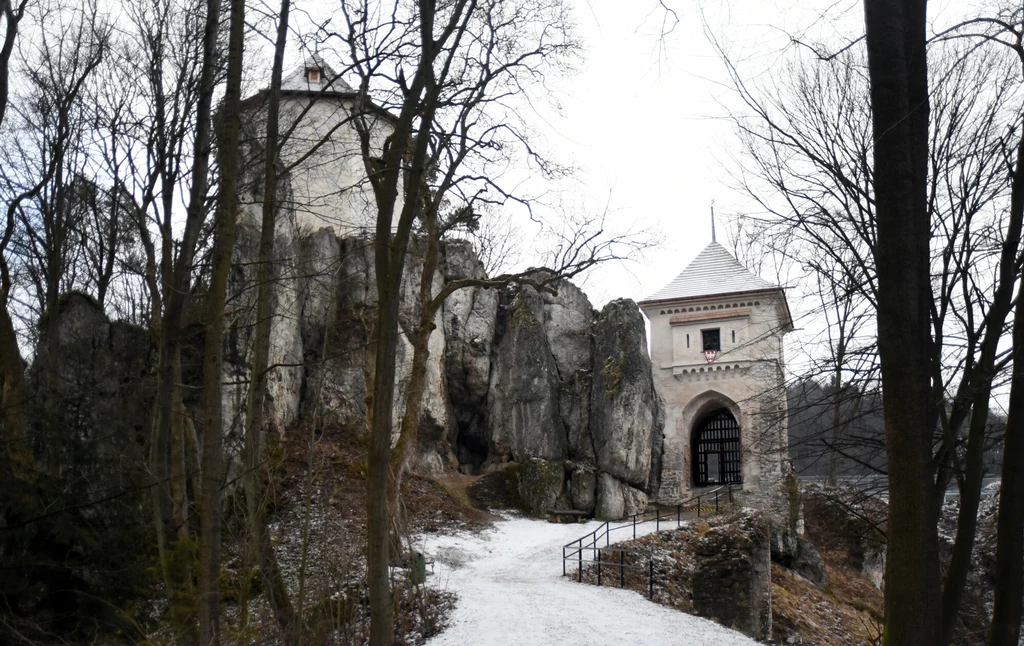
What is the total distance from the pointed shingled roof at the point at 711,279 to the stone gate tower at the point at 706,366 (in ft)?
0.10

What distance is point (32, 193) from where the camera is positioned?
13.1m

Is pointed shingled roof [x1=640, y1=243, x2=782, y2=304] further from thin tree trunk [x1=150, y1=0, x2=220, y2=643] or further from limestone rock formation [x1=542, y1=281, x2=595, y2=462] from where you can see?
thin tree trunk [x1=150, y1=0, x2=220, y2=643]

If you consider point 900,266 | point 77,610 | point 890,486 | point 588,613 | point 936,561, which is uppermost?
point 900,266

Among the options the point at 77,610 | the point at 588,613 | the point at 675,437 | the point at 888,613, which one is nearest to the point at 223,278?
the point at 77,610

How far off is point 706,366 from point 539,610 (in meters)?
16.6

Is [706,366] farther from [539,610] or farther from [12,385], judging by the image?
[12,385]

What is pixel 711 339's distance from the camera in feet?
92.2

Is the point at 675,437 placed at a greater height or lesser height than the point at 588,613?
greater

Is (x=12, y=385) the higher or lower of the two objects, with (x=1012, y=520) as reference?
higher

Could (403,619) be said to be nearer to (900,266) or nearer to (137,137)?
(137,137)

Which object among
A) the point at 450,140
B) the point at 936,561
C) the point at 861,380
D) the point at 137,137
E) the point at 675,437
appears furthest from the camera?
the point at 675,437


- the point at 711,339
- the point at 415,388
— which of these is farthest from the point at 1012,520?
the point at 711,339

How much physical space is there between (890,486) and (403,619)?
7830 millimetres

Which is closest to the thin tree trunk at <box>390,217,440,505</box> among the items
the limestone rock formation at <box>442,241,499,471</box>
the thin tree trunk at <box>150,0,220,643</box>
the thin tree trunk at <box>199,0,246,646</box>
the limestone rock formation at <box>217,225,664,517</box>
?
the thin tree trunk at <box>150,0,220,643</box>
